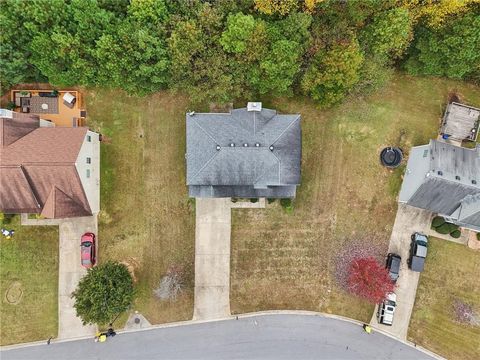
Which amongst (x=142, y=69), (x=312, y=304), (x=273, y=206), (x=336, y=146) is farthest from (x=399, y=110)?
(x=142, y=69)

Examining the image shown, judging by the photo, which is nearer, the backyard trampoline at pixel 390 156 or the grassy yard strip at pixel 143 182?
the backyard trampoline at pixel 390 156

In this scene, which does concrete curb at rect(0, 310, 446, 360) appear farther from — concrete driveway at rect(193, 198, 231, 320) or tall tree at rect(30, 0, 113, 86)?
tall tree at rect(30, 0, 113, 86)

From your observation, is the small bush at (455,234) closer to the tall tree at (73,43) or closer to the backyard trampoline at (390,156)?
the backyard trampoline at (390,156)

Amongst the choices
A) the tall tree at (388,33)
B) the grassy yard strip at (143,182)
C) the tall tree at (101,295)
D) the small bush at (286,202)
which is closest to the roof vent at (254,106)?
the grassy yard strip at (143,182)

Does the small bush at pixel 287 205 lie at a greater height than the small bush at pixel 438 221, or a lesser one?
greater

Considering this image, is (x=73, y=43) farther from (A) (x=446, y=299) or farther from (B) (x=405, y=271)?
(A) (x=446, y=299)

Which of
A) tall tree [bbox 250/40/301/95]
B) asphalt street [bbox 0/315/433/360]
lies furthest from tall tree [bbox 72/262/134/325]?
tall tree [bbox 250/40/301/95]

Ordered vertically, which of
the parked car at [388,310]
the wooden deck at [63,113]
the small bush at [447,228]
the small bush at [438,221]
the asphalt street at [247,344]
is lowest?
the asphalt street at [247,344]

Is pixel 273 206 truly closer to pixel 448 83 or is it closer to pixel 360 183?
pixel 360 183
